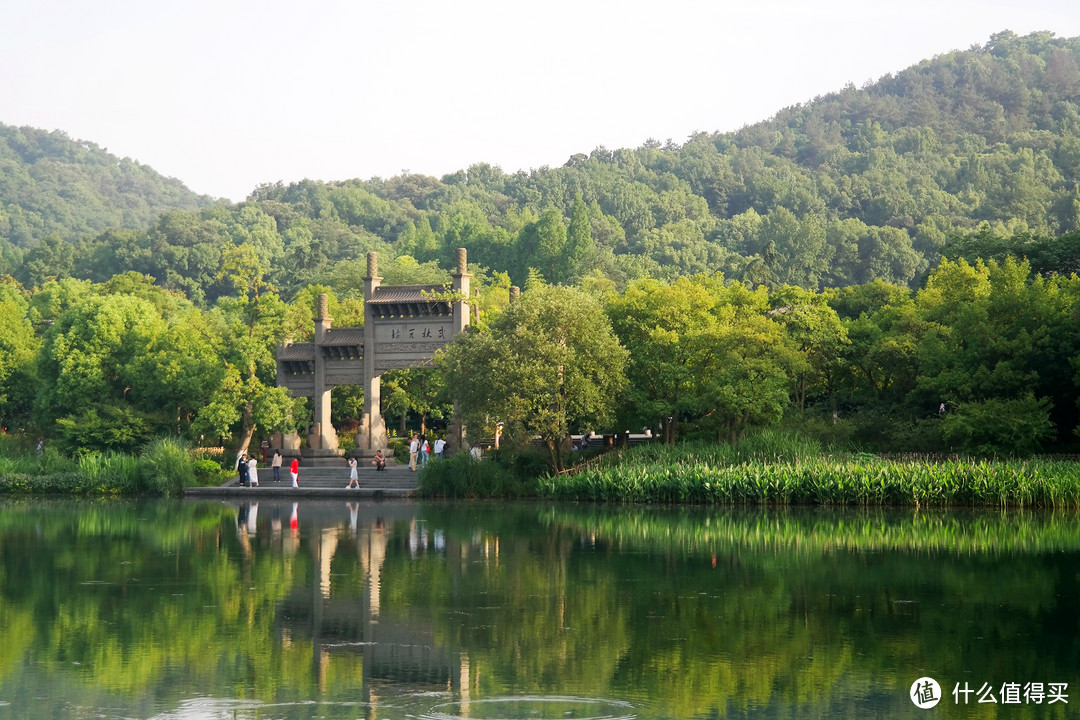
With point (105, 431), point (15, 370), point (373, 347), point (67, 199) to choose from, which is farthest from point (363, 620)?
point (67, 199)

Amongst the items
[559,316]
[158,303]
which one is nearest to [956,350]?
[559,316]

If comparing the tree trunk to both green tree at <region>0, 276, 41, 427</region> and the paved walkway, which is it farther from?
green tree at <region>0, 276, 41, 427</region>

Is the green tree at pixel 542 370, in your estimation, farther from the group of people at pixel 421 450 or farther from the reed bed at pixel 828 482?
the group of people at pixel 421 450

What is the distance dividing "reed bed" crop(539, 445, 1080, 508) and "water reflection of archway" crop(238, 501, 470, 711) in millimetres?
8110

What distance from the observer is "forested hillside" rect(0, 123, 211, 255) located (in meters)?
142

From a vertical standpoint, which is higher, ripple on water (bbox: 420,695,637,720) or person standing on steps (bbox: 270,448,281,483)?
person standing on steps (bbox: 270,448,281,483)

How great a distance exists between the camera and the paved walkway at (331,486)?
3675 cm

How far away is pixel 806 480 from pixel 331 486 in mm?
15621

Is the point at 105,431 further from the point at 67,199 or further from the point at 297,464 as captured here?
the point at 67,199

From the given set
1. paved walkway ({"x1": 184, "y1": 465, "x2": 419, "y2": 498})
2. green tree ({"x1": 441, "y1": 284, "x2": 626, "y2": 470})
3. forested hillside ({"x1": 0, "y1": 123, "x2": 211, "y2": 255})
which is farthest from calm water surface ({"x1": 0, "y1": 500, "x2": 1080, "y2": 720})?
forested hillside ({"x1": 0, "y1": 123, "x2": 211, "y2": 255})

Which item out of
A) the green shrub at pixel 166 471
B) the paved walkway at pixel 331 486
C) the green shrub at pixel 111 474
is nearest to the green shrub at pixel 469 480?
the paved walkway at pixel 331 486

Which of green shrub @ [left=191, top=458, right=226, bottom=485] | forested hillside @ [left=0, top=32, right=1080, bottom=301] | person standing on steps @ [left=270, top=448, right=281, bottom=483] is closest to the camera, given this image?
green shrub @ [left=191, top=458, right=226, bottom=485]

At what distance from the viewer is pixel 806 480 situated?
98.8ft
